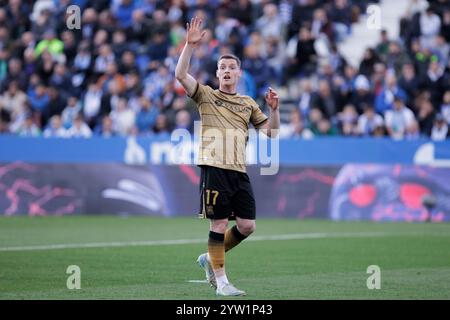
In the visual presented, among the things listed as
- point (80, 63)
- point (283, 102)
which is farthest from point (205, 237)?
point (80, 63)

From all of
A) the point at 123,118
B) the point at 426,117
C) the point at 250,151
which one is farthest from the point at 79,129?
the point at 426,117

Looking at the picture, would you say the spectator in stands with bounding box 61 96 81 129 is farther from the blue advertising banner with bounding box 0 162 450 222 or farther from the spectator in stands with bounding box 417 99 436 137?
the spectator in stands with bounding box 417 99 436 137

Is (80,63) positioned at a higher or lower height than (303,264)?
higher

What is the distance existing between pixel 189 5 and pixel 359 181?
8.45 m

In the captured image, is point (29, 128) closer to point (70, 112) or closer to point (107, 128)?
point (70, 112)

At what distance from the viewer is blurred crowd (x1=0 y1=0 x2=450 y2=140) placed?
2336 centimetres

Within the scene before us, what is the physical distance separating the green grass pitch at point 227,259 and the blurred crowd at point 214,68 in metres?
3.73

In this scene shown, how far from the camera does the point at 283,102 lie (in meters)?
25.1

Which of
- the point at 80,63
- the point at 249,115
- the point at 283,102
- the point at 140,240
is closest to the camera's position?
the point at 249,115

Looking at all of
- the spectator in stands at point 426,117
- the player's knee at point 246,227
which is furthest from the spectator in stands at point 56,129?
the player's knee at point 246,227

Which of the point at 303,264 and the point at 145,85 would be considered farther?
the point at 145,85

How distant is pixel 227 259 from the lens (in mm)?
13555

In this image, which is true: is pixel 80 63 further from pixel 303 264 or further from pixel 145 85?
pixel 303 264

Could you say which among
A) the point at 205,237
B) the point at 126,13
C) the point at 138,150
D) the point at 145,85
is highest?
the point at 126,13
